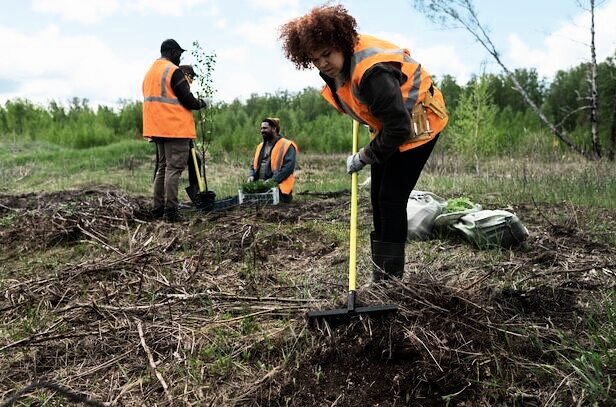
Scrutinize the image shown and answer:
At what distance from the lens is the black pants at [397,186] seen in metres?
2.72

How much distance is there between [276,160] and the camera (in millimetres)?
6711

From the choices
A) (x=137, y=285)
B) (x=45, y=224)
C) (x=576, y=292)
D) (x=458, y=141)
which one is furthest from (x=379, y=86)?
(x=458, y=141)

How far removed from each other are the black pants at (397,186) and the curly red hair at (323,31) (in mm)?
608

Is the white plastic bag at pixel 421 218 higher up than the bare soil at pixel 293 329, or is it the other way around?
the white plastic bag at pixel 421 218

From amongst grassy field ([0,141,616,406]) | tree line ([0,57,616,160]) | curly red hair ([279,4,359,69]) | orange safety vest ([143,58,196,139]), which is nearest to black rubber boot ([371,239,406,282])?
grassy field ([0,141,616,406])

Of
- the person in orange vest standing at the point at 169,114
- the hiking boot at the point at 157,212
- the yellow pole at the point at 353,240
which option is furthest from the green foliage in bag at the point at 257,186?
the yellow pole at the point at 353,240

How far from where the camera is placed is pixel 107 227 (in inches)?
193

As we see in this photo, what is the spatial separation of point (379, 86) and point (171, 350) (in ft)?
5.11

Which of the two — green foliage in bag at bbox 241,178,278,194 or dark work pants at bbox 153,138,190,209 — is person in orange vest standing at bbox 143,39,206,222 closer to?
dark work pants at bbox 153,138,190,209

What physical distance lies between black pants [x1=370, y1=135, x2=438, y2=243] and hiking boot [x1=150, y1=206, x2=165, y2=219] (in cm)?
327

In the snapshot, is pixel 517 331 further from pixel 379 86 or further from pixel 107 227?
pixel 107 227

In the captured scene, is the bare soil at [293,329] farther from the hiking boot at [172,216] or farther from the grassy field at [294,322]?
the hiking boot at [172,216]

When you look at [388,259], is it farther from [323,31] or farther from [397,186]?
[323,31]

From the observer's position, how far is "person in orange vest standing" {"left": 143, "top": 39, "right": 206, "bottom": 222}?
5281 mm
